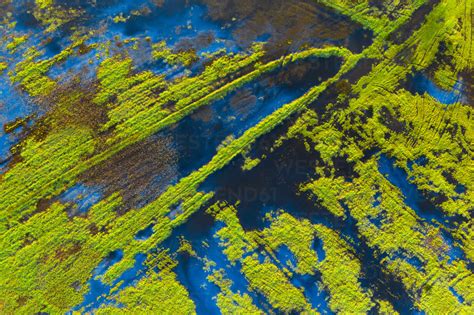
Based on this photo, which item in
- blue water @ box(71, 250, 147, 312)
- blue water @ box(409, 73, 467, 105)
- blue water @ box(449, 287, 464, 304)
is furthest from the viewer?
blue water @ box(409, 73, 467, 105)

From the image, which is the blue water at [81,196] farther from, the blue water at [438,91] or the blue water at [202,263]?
the blue water at [438,91]

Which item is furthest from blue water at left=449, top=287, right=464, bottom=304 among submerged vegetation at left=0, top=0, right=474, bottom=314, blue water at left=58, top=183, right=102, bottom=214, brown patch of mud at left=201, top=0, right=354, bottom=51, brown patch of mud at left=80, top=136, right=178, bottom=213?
blue water at left=58, top=183, right=102, bottom=214

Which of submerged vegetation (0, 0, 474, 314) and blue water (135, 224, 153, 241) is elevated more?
submerged vegetation (0, 0, 474, 314)

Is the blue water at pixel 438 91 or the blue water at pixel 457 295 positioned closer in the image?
the blue water at pixel 457 295

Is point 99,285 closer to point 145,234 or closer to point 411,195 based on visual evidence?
point 145,234

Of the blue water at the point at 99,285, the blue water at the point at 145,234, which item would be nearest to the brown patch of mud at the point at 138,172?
the blue water at the point at 145,234

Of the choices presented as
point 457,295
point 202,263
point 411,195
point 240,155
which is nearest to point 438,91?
point 411,195

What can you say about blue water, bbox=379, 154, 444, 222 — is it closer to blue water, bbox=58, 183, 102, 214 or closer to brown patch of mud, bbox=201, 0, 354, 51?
brown patch of mud, bbox=201, 0, 354, 51

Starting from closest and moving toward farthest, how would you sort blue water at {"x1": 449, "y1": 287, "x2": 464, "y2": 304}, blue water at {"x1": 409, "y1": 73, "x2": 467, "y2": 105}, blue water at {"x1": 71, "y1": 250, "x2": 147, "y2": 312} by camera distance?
blue water at {"x1": 71, "y1": 250, "x2": 147, "y2": 312}, blue water at {"x1": 449, "y1": 287, "x2": 464, "y2": 304}, blue water at {"x1": 409, "y1": 73, "x2": 467, "y2": 105}

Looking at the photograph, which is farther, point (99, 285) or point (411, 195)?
point (411, 195)

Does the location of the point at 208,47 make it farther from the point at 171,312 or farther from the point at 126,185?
the point at 171,312
